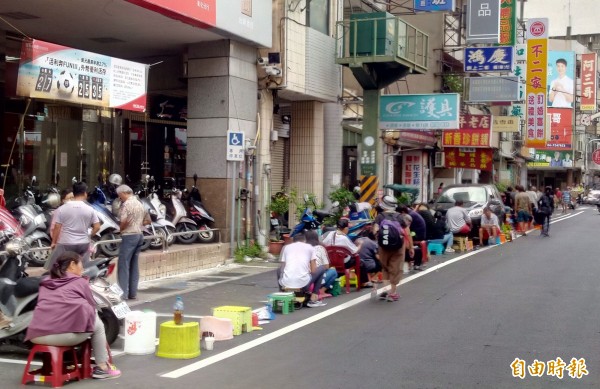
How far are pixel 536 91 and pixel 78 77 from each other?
31.9 meters

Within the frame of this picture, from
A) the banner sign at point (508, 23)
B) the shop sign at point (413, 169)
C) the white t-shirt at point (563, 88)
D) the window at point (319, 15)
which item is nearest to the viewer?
the window at point (319, 15)

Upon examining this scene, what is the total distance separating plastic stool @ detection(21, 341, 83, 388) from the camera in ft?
22.1

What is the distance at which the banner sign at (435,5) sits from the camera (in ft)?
76.8

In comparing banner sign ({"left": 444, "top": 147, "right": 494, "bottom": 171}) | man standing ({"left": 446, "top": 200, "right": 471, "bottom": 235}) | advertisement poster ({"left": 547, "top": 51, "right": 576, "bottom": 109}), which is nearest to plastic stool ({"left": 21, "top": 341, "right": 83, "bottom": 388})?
man standing ({"left": 446, "top": 200, "right": 471, "bottom": 235})

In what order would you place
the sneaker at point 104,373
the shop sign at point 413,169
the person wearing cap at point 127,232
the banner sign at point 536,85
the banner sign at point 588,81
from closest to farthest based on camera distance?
the sneaker at point 104,373 < the person wearing cap at point 127,232 < the shop sign at point 413,169 < the banner sign at point 536,85 < the banner sign at point 588,81

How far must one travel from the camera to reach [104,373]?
7.08m

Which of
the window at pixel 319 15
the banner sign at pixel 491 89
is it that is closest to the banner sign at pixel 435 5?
the window at pixel 319 15

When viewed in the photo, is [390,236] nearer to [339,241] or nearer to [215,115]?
[339,241]

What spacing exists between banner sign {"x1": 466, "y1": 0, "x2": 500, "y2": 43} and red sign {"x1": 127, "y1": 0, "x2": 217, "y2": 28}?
1592cm

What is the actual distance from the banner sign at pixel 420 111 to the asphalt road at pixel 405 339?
804 cm

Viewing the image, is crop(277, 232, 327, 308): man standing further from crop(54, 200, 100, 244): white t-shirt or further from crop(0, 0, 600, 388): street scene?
crop(54, 200, 100, 244): white t-shirt

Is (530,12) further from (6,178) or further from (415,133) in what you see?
(6,178)

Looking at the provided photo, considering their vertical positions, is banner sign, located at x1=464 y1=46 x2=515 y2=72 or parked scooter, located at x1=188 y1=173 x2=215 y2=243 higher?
banner sign, located at x1=464 y1=46 x2=515 y2=72

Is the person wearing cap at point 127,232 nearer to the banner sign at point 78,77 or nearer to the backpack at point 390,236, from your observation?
the banner sign at point 78,77
